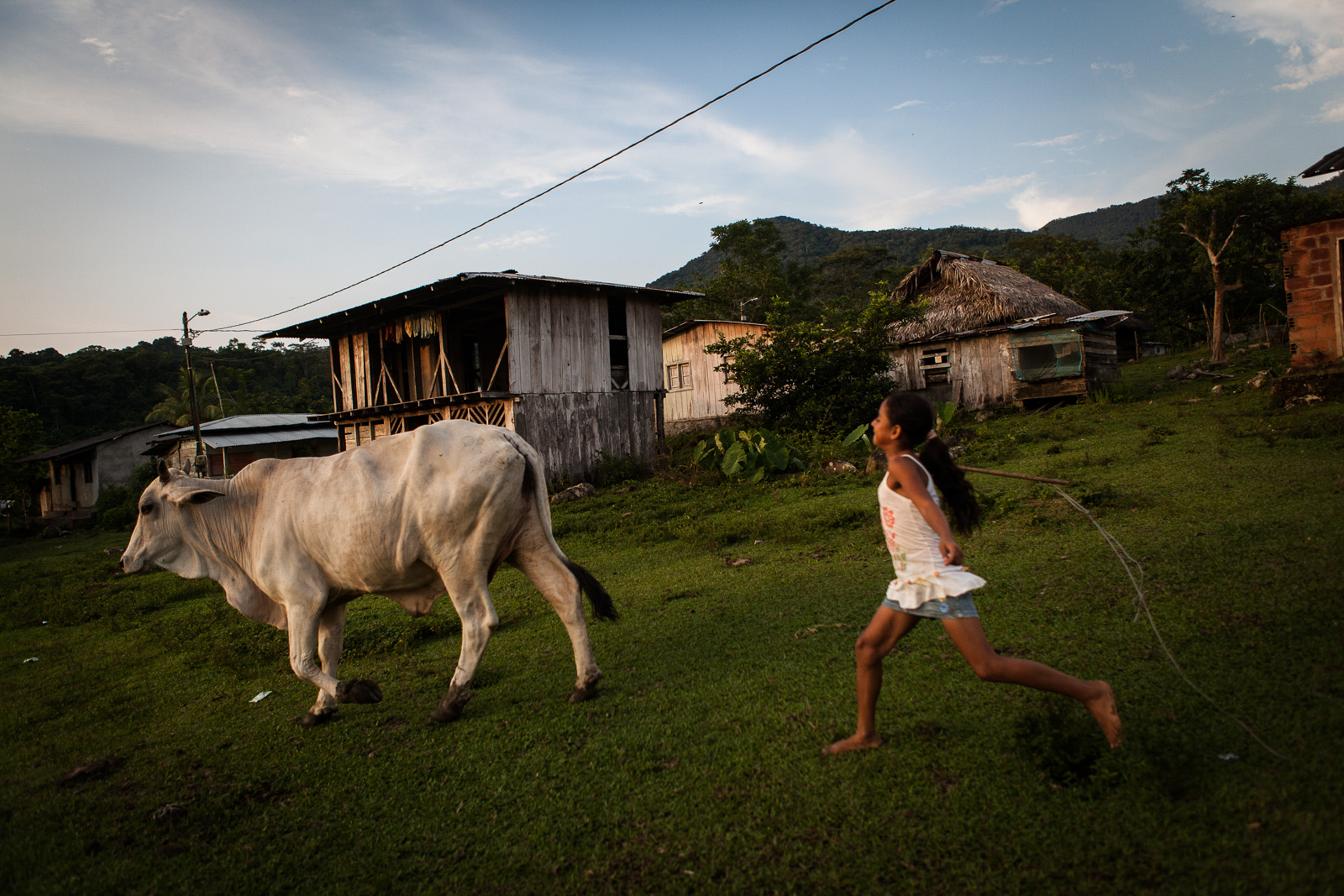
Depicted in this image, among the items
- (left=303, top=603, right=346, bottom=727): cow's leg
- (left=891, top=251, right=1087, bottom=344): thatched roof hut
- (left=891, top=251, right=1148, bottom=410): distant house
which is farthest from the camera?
(left=891, top=251, right=1087, bottom=344): thatched roof hut

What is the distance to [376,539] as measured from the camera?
464 cm

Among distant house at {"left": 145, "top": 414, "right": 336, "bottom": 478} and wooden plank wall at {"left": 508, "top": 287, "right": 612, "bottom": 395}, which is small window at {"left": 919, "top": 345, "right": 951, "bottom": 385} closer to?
wooden plank wall at {"left": 508, "top": 287, "right": 612, "bottom": 395}

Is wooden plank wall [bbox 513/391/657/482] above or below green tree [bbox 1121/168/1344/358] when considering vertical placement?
below

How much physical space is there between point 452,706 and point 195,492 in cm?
243

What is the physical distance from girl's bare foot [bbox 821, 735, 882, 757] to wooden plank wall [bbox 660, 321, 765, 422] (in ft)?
65.9

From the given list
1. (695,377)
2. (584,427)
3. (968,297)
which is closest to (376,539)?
(584,427)

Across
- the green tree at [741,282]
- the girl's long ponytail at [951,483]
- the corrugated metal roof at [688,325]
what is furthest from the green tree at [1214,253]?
the girl's long ponytail at [951,483]

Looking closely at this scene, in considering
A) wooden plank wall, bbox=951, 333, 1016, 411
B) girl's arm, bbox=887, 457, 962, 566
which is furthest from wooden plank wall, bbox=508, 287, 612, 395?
girl's arm, bbox=887, 457, 962, 566

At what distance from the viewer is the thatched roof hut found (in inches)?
799

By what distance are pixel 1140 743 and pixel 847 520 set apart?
5888 millimetres

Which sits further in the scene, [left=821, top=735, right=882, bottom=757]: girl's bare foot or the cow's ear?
the cow's ear

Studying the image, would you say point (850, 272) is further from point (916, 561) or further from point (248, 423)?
point (916, 561)

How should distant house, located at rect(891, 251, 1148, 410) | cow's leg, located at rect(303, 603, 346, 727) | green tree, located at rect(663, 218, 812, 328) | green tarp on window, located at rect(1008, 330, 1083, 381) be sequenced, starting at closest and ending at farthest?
cow's leg, located at rect(303, 603, 346, 727), green tarp on window, located at rect(1008, 330, 1083, 381), distant house, located at rect(891, 251, 1148, 410), green tree, located at rect(663, 218, 812, 328)

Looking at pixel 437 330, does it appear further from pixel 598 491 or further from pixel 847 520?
pixel 847 520
